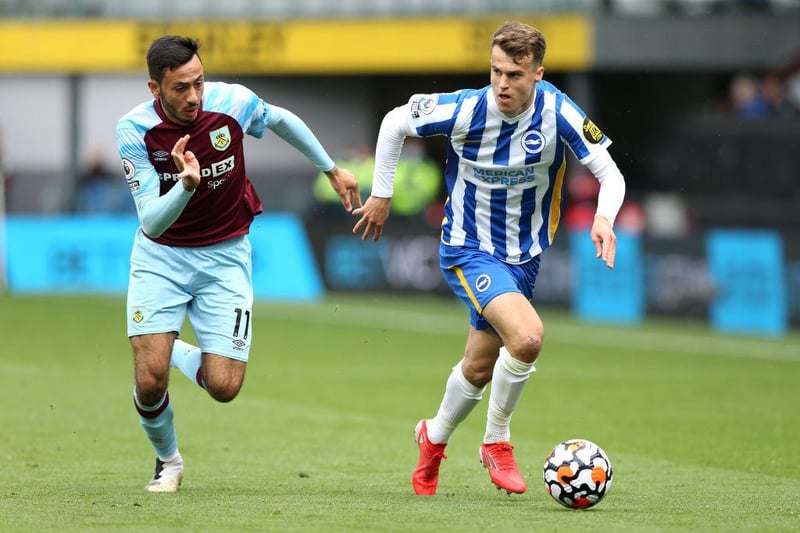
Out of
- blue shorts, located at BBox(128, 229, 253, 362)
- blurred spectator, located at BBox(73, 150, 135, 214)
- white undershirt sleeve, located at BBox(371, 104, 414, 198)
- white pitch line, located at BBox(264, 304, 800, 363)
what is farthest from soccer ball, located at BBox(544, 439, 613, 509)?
blurred spectator, located at BBox(73, 150, 135, 214)

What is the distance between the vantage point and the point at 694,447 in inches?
347

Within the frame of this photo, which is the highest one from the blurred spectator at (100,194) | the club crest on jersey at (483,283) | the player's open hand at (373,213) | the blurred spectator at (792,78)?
the blurred spectator at (792,78)

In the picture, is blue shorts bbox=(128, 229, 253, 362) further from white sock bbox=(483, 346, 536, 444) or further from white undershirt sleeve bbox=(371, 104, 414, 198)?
white sock bbox=(483, 346, 536, 444)

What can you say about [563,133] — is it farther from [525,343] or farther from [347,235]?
[347,235]

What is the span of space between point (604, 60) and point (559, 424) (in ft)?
54.6

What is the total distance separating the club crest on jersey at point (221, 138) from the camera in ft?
22.7

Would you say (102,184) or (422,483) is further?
(102,184)

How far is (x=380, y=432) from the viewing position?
9.44 meters

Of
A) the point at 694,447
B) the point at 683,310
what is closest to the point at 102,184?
the point at 683,310

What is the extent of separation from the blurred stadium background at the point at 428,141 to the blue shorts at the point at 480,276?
9.74 meters

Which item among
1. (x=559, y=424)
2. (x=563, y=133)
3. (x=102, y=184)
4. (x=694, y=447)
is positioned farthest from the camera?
(x=102, y=184)

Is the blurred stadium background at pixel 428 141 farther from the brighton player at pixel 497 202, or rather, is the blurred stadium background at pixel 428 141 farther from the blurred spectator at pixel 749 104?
the brighton player at pixel 497 202

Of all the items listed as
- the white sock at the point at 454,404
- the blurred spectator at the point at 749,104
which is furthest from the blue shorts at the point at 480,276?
the blurred spectator at the point at 749,104

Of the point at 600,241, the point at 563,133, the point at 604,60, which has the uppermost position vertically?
the point at 604,60
